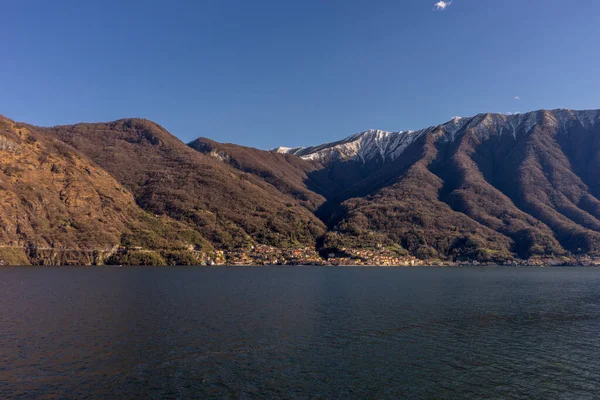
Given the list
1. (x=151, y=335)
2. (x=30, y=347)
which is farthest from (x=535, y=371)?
(x=30, y=347)

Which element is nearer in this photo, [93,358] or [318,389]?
[318,389]

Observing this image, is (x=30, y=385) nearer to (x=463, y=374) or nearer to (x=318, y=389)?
(x=318, y=389)

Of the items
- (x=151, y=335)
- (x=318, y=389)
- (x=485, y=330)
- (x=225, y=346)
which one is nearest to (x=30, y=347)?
(x=151, y=335)

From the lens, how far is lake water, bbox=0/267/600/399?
135ft

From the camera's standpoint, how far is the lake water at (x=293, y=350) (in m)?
41.2

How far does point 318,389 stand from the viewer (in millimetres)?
41250

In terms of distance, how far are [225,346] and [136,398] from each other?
19.0 m

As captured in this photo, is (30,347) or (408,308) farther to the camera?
(408,308)

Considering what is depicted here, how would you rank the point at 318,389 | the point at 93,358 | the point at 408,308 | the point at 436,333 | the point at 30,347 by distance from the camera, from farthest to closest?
the point at 408,308, the point at 436,333, the point at 30,347, the point at 93,358, the point at 318,389

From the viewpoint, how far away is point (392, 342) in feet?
198

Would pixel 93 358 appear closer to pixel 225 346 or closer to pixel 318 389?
pixel 225 346

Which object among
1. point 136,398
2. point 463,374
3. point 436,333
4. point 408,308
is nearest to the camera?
point 136,398

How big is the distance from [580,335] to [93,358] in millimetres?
71552

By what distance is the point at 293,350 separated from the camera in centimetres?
5528
